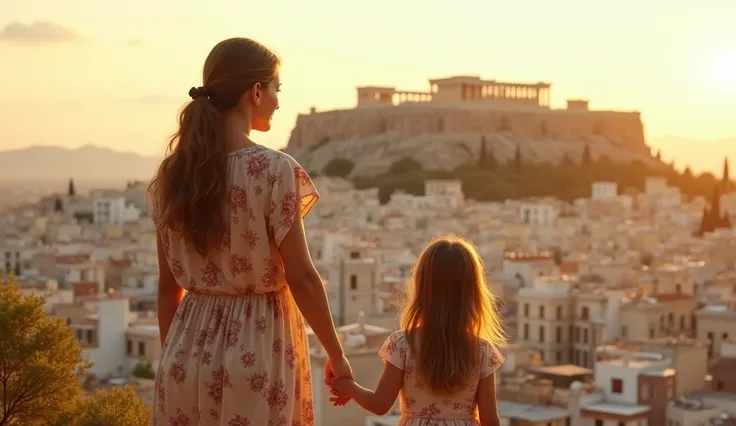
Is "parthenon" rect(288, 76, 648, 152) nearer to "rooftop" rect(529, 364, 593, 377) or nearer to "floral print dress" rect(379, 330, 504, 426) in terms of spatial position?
"rooftop" rect(529, 364, 593, 377)

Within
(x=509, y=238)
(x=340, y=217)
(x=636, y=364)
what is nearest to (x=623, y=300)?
(x=636, y=364)

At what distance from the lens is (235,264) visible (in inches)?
145

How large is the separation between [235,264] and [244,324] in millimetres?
162

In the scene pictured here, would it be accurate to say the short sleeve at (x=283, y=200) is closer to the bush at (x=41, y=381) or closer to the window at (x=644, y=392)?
the bush at (x=41, y=381)

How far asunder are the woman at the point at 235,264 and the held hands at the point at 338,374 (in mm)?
16

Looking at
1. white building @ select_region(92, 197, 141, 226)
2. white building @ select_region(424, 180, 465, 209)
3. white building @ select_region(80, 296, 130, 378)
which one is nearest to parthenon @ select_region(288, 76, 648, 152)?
white building @ select_region(424, 180, 465, 209)

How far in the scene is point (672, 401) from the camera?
20.4 m

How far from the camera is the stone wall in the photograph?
3305 inches

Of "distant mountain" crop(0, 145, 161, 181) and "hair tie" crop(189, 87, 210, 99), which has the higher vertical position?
"distant mountain" crop(0, 145, 161, 181)

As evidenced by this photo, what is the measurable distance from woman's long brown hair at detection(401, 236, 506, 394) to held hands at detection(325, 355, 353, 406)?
0.67 ft

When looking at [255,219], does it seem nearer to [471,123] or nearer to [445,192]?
[445,192]

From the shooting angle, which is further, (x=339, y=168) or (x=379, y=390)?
(x=339, y=168)

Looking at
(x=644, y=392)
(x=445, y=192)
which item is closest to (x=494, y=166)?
(x=445, y=192)

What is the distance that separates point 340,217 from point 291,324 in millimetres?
53821
